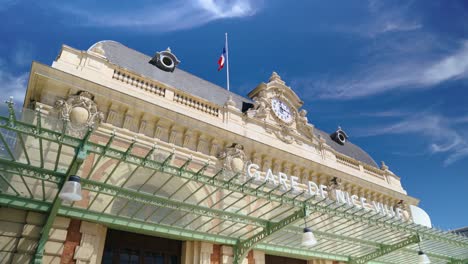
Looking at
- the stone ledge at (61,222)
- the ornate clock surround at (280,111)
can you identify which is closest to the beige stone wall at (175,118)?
the ornate clock surround at (280,111)

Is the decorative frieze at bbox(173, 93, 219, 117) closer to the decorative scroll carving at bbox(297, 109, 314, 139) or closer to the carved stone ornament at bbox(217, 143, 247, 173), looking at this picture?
the carved stone ornament at bbox(217, 143, 247, 173)

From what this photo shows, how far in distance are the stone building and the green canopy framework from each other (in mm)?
39

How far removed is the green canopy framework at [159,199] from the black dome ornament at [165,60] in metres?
4.94

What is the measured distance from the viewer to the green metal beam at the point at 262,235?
974 cm

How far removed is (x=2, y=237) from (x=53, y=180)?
2120 mm

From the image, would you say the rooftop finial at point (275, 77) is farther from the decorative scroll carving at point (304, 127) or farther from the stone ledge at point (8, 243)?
the stone ledge at point (8, 243)

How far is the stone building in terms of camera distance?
831 centimetres

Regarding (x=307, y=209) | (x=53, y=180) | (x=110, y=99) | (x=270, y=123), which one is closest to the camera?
(x=53, y=180)

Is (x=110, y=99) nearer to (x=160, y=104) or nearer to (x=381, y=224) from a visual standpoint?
(x=160, y=104)

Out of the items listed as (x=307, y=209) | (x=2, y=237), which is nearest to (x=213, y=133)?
(x=307, y=209)

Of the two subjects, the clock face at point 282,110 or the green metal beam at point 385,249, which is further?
the clock face at point 282,110

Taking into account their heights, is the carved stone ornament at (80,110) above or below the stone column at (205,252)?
above

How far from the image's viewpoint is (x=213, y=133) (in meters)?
13.4

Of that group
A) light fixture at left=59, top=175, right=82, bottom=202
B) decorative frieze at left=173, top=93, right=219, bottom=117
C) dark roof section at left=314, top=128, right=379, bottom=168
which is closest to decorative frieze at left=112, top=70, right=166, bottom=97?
decorative frieze at left=173, top=93, right=219, bottom=117
